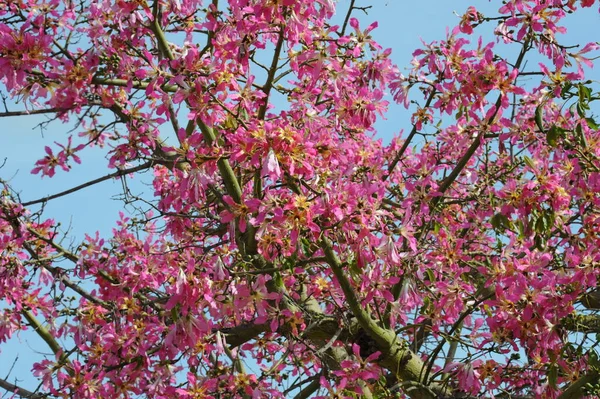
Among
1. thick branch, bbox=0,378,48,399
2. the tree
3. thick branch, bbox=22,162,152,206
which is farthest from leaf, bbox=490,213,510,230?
thick branch, bbox=0,378,48,399

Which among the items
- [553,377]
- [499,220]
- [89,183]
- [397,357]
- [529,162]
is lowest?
[553,377]

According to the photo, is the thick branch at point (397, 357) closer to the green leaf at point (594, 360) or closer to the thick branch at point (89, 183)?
the green leaf at point (594, 360)

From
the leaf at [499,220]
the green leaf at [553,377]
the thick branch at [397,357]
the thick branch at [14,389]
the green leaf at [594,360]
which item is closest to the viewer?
the green leaf at [594,360]

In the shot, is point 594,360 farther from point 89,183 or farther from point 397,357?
point 89,183

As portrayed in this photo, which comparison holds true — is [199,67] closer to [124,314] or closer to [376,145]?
[124,314]

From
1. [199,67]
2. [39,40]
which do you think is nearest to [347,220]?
[199,67]

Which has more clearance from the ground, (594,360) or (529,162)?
(529,162)

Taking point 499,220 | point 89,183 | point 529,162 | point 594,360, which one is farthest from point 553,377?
point 89,183

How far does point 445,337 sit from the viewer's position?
4539mm

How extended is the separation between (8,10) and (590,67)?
3.75m

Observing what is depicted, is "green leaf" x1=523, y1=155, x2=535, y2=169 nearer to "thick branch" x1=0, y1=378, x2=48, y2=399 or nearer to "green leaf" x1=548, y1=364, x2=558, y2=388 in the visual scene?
"green leaf" x1=548, y1=364, x2=558, y2=388

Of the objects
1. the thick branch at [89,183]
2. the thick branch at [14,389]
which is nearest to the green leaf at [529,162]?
the thick branch at [89,183]

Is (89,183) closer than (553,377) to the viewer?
No

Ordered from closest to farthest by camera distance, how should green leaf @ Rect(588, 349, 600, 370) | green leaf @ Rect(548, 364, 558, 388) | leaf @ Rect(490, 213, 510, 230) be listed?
green leaf @ Rect(588, 349, 600, 370) < green leaf @ Rect(548, 364, 558, 388) < leaf @ Rect(490, 213, 510, 230)
